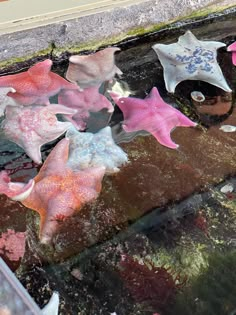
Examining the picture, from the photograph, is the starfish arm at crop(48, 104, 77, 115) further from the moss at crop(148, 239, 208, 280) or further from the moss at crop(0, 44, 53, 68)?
the moss at crop(148, 239, 208, 280)

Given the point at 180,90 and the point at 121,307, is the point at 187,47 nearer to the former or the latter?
the point at 180,90

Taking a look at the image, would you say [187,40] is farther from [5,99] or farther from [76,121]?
[5,99]

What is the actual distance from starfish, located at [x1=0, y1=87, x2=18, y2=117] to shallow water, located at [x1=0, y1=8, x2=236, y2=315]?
0.64 ft

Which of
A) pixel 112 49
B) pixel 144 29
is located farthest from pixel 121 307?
pixel 144 29

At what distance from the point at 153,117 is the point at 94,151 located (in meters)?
0.44

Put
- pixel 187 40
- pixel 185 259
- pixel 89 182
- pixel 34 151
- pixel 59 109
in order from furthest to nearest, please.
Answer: pixel 187 40
pixel 59 109
pixel 34 151
pixel 89 182
pixel 185 259

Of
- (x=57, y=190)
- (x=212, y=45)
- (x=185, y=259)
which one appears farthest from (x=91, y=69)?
(x=185, y=259)

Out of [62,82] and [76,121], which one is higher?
[62,82]

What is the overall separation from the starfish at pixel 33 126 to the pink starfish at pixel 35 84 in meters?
0.13

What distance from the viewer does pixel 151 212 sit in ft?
9.61

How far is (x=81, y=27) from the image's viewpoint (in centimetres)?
360

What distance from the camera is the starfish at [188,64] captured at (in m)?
3.57

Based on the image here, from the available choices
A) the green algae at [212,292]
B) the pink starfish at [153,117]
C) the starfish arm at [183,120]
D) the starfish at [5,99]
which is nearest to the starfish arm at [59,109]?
the starfish at [5,99]

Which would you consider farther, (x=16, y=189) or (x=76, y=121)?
(x=76, y=121)
